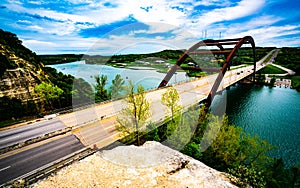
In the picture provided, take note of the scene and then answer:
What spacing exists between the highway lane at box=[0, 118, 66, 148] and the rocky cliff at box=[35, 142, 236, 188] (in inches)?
216

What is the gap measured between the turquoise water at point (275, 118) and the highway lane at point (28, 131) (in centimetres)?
1830

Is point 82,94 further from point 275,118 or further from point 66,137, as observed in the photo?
point 275,118

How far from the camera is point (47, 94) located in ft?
58.8

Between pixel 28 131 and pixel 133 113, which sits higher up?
pixel 133 113

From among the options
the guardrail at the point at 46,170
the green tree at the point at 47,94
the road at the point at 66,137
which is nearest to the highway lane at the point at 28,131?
the road at the point at 66,137

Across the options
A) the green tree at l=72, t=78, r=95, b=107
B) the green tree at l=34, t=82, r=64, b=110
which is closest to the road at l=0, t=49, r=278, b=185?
the green tree at l=72, t=78, r=95, b=107

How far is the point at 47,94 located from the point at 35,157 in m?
9.49

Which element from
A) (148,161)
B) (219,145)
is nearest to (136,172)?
(148,161)

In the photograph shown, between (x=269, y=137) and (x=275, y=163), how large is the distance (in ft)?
24.0

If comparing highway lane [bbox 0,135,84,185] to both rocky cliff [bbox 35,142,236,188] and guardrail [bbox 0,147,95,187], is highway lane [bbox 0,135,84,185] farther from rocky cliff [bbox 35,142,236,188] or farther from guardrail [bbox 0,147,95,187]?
rocky cliff [bbox 35,142,236,188]

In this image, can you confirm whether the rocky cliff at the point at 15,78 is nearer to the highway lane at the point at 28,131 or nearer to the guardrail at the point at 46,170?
the highway lane at the point at 28,131

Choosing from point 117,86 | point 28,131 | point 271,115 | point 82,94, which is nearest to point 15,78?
point 82,94

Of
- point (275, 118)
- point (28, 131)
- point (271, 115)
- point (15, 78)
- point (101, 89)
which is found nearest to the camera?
point (28, 131)

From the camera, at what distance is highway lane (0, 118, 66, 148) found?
38.6 feet
